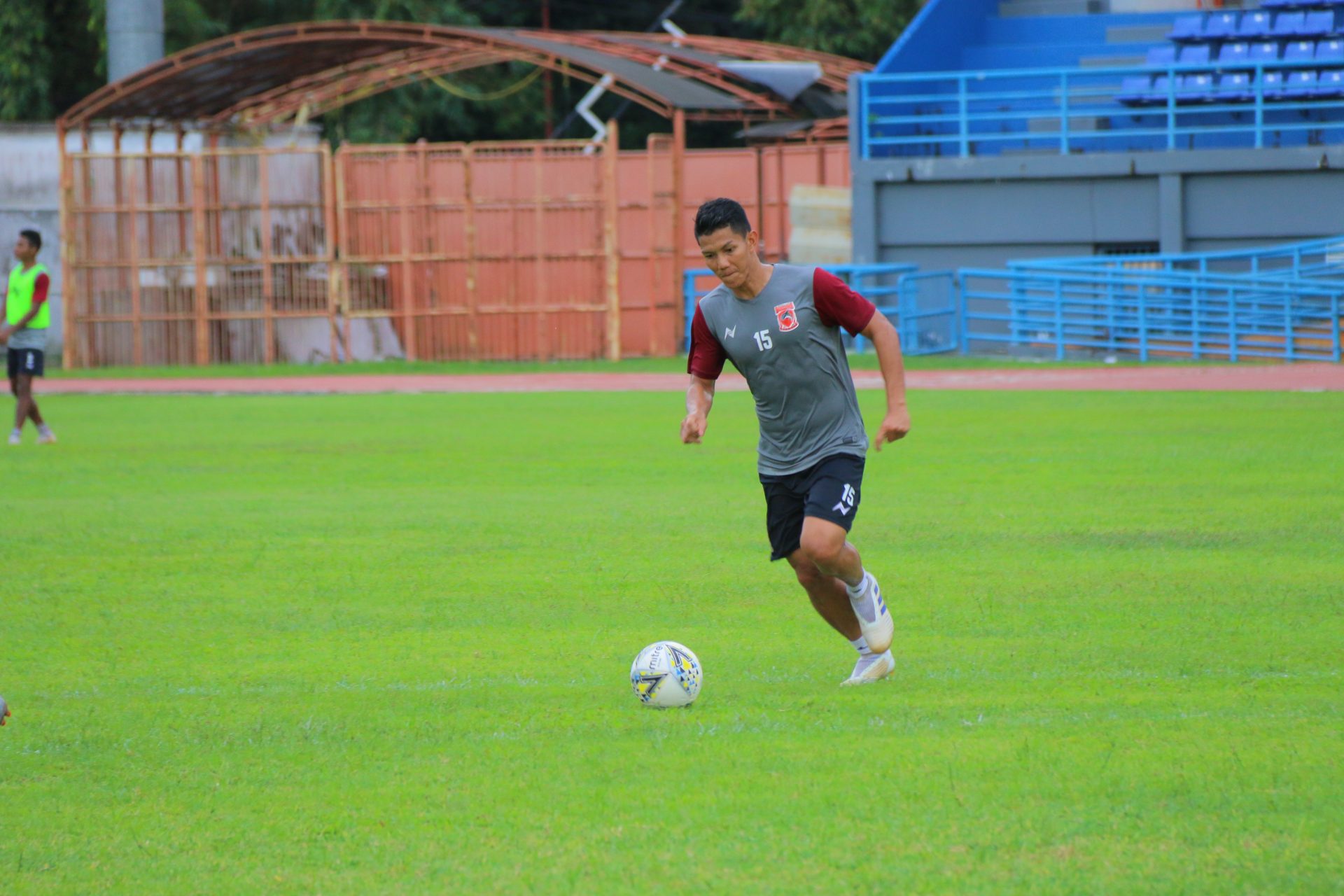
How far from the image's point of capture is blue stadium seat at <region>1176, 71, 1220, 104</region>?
28406mm

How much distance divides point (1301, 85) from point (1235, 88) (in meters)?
1.02

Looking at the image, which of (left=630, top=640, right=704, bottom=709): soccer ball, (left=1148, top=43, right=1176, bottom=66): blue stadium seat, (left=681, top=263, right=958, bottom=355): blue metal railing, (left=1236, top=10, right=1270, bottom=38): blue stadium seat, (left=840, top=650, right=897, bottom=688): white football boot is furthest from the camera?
(left=1148, top=43, right=1176, bottom=66): blue stadium seat

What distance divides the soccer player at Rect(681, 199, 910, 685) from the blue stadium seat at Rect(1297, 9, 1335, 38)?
2465 centimetres

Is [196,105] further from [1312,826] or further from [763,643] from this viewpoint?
[1312,826]

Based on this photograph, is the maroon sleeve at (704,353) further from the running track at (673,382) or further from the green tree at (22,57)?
the green tree at (22,57)

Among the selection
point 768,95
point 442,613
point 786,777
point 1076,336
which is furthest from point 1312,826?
point 768,95

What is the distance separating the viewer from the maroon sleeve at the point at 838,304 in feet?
23.2

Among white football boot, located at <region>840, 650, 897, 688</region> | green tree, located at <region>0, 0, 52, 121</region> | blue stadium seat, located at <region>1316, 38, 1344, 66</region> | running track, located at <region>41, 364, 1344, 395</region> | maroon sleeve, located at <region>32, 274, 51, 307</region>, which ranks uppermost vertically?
green tree, located at <region>0, 0, 52, 121</region>

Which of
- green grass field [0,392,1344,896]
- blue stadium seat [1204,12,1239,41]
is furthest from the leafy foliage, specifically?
green grass field [0,392,1344,896]

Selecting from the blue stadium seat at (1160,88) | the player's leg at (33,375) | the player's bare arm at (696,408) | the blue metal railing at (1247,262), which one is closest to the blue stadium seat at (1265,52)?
the blue stadium seat at (1160,88)

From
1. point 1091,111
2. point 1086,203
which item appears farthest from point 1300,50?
point 1086,203

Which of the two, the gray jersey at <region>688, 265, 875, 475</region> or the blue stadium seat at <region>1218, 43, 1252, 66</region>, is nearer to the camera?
the gray jersey at <region>688, 265, 875, 475</region>

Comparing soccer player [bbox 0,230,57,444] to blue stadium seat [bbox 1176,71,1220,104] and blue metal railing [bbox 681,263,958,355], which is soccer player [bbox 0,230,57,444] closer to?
blue metal railing [bbox 681,263,958,355]

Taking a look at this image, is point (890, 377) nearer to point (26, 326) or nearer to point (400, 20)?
point (26, 326)
